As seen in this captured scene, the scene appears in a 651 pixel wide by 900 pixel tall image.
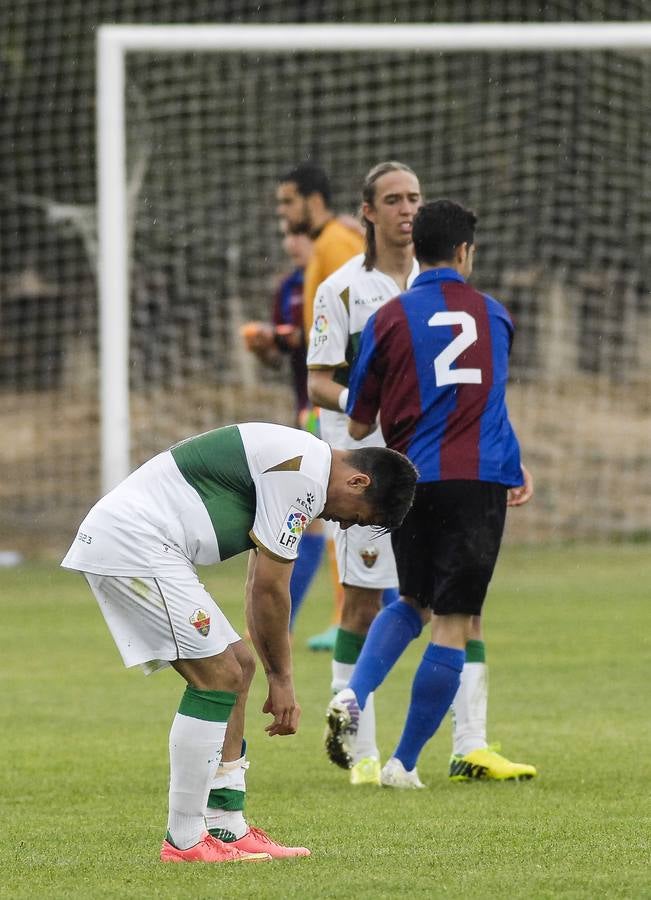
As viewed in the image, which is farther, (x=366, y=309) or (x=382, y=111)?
(x=382, y=111)

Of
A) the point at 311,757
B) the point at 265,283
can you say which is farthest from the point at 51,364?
the point at 311,757

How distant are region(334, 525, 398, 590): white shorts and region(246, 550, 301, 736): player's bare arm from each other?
5.61 feet

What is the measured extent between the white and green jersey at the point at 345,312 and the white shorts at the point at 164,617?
2.02m

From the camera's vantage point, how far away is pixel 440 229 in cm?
605

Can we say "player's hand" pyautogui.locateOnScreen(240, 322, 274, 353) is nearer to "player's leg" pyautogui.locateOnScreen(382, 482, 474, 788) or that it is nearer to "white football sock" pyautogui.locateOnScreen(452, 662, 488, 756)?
"white football sock" pyautogui.locateOnScreen(452, 662, 488, 756)

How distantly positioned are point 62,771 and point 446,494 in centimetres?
183

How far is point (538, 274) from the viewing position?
61.2 ft

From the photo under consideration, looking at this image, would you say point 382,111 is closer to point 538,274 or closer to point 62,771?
point 538,274

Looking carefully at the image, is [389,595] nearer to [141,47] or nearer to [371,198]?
[371,198]

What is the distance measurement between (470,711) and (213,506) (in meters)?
1.93

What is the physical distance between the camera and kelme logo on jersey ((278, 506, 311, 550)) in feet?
15.4

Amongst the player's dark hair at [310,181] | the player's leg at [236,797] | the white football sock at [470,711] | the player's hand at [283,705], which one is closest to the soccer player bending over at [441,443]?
the white football sock at [470,711]

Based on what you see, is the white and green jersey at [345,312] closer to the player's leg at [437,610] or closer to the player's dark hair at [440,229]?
the player's dark hair at [440,229]

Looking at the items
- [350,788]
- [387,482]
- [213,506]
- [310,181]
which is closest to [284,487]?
[213,506]
